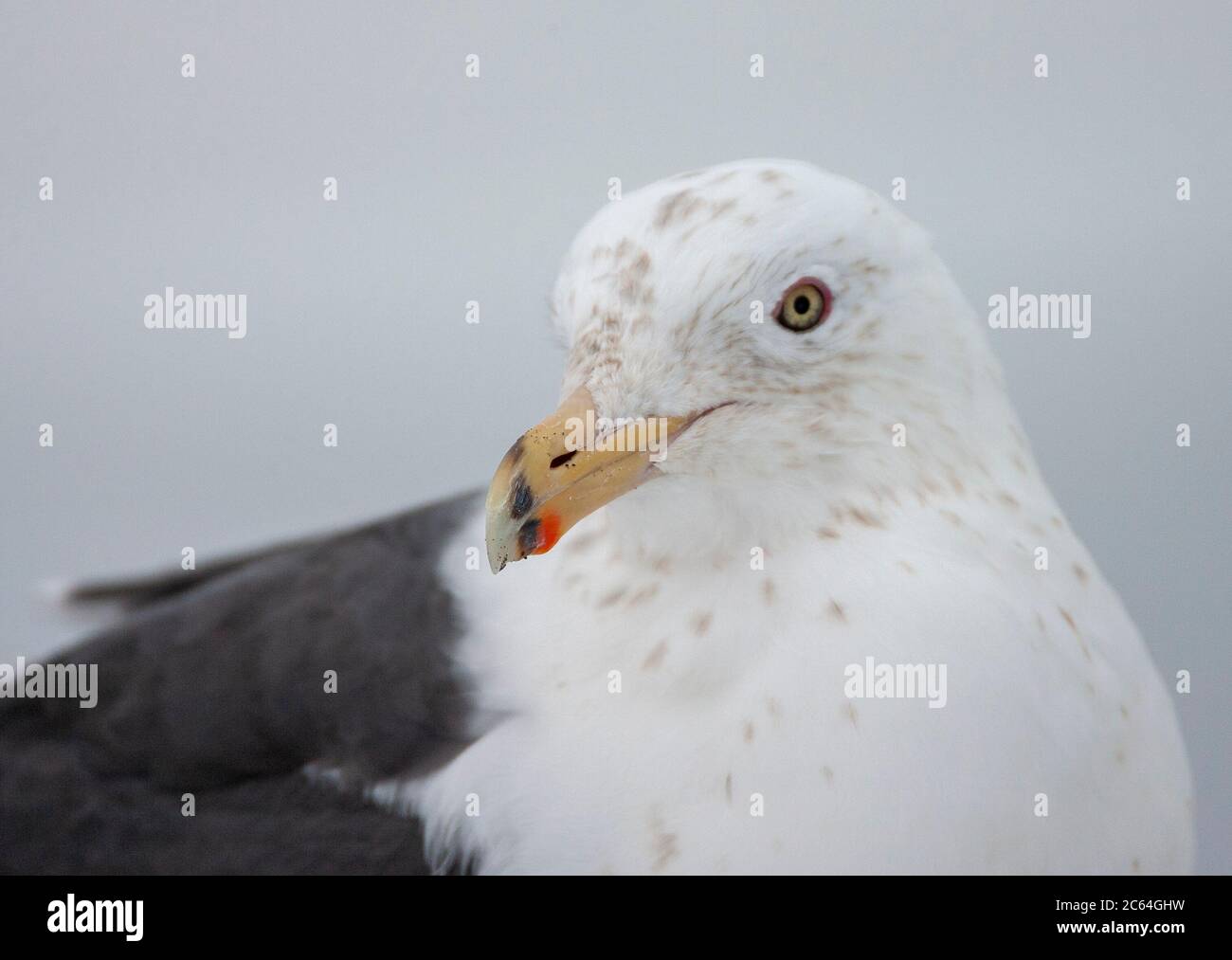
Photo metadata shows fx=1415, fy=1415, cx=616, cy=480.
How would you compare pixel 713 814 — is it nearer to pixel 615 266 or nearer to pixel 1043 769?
pixel 1043 769

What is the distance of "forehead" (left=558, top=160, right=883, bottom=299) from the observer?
A: 2.04 metres

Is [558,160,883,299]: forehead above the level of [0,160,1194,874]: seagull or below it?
above

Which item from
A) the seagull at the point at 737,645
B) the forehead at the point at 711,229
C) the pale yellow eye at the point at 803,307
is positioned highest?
the forehead at the point at 711,229

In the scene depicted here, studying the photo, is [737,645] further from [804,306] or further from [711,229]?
[711,229]

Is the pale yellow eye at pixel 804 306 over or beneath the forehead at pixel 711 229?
beneath

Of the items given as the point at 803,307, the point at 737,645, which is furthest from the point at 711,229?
the point at 737,645

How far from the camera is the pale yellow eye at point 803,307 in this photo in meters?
2.09

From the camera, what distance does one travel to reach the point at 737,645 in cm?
220

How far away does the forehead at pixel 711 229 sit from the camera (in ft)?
6.69

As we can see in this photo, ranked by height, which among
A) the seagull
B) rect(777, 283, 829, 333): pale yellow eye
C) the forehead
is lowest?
the seagull

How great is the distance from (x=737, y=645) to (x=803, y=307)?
0.53m
